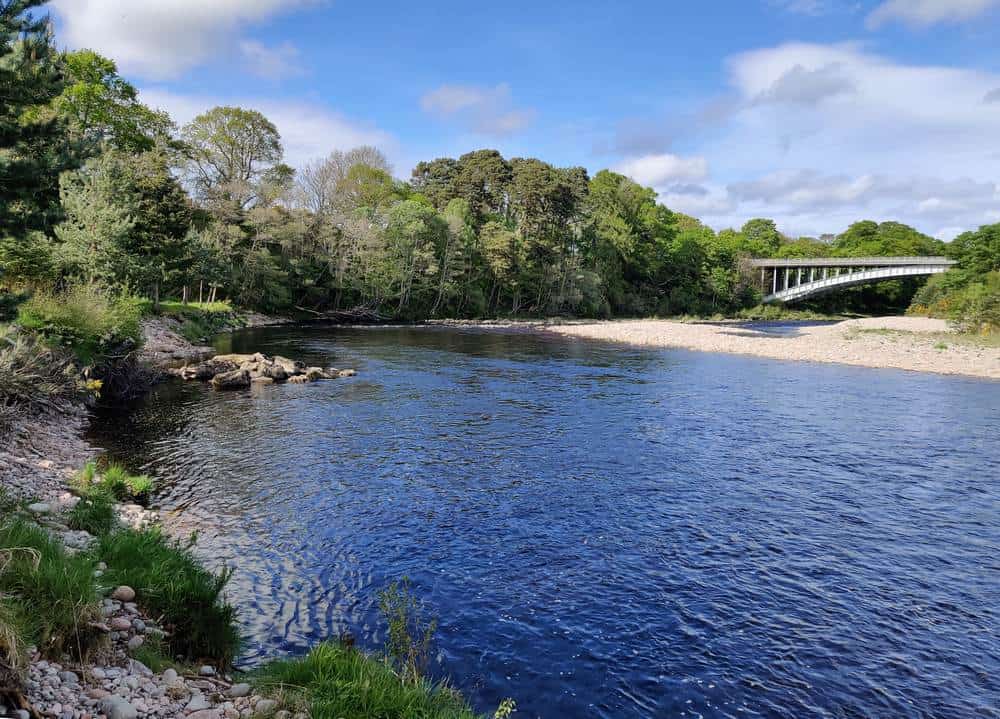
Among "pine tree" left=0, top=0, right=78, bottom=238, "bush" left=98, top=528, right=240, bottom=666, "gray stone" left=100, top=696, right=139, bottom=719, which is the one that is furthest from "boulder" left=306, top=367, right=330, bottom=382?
"gray stone" left=100, top=696, right=139, bottom=719

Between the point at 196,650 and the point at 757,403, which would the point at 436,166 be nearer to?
the point at 757,403

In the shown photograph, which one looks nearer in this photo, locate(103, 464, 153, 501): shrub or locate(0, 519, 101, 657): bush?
locate(0, 519, 101, 657): bush

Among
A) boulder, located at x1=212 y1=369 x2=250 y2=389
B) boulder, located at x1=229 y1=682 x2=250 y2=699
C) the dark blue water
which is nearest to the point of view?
boulder, located at x1=229 y1=682 x2=250 y2=699

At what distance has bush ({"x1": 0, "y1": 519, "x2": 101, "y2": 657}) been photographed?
513cm

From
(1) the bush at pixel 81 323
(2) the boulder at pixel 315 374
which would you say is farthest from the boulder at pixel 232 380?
(1) the bush at pixel 81 323

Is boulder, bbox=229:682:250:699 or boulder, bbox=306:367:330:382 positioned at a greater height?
boulder, bbox=306:367:330:382

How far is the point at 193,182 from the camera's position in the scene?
2452 inches

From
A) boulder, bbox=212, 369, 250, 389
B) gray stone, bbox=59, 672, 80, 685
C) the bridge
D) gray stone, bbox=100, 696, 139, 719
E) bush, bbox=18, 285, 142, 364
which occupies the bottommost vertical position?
gray stone, bbox=100, 696, 139, 719

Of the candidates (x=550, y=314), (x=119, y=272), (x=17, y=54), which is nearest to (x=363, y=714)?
(x=17, y=54)

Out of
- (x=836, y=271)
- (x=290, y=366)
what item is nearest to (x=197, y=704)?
(x=290, y=366)

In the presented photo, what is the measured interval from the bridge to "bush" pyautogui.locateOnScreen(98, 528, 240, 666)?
100496mm

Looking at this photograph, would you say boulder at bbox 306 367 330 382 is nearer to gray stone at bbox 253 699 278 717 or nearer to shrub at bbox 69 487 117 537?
shrub at bbox 69 487 117 537

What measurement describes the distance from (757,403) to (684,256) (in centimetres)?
8428

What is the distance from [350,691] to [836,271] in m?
115
